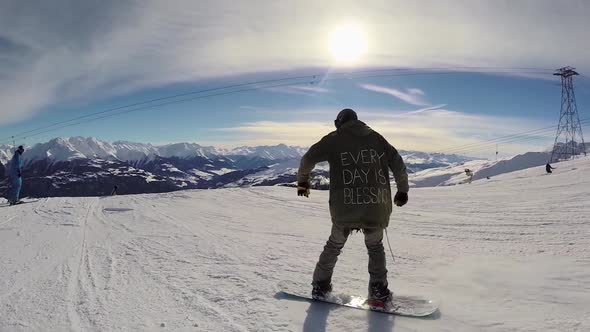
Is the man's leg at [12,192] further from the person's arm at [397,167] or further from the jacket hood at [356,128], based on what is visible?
the person's arm at [397,167]

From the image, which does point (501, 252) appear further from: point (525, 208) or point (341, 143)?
point (525, 208)

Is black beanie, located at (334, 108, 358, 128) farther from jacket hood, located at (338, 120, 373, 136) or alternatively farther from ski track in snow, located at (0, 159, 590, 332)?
ski track in snow, located at (0, 159, 590, 332)

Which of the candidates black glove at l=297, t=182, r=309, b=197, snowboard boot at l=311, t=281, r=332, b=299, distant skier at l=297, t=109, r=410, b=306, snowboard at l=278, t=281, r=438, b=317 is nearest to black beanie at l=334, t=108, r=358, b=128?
distant skier at l=297, t=109, r=410, b=306

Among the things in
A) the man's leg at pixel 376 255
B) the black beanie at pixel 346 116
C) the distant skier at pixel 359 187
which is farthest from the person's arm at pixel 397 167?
the man's leg at pixel 376 255

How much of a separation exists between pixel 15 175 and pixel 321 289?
52.6 ft

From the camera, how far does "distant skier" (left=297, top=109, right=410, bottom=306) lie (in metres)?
3.84

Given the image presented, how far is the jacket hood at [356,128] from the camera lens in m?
3.97

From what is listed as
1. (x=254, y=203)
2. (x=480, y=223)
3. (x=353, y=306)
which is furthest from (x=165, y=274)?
(x=254, y=203)

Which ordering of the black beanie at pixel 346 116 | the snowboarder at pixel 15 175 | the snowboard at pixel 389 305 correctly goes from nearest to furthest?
the snowboard at pixel 389 305 → the black beanie at pixel 346 116 → the snowboarder at pixel 15 175

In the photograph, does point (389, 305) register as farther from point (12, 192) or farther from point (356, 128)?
point (12, 192)

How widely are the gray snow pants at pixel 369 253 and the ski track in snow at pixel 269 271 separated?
1.23 ft

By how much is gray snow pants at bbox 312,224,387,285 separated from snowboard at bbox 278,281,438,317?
7.6 inches

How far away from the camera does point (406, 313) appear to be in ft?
11.5

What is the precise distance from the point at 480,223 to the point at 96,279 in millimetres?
7583
